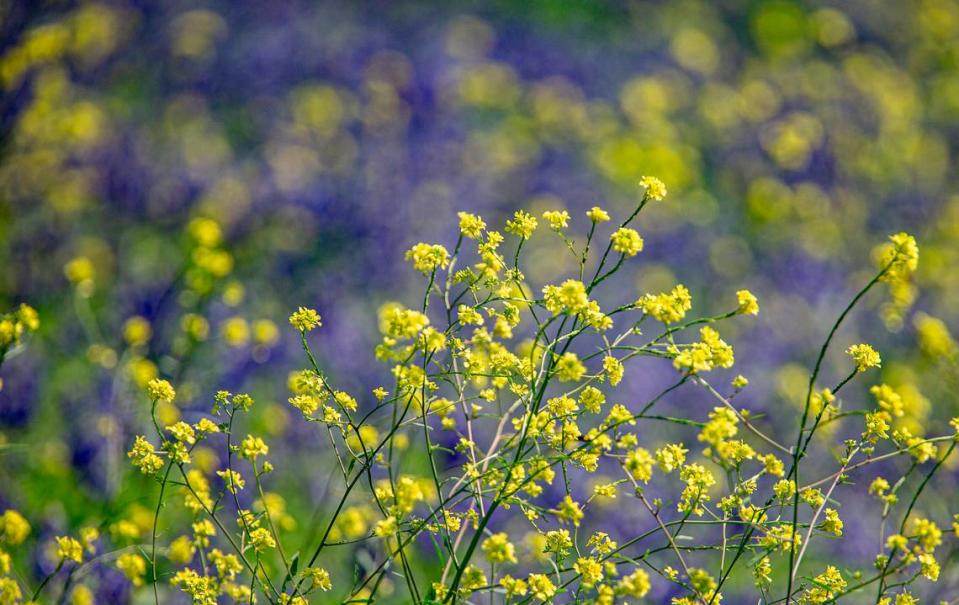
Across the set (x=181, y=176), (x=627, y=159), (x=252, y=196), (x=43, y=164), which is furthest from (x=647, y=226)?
(x=43, y=164)

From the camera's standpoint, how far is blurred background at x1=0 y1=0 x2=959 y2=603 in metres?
4.12

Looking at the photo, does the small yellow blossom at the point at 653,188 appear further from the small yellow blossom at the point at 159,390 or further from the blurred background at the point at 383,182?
the blurred background at the point at 383,182

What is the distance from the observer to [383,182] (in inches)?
232

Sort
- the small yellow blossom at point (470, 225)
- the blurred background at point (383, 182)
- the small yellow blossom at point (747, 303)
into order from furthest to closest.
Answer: the blurred background at point (383, 182) → the small yellow blossom at point (470, 225) → the small yellow blossom at point (747, 303)

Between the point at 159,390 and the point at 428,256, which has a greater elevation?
the point at 428,256

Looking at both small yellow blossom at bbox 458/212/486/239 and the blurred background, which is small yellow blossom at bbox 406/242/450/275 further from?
the blurred background

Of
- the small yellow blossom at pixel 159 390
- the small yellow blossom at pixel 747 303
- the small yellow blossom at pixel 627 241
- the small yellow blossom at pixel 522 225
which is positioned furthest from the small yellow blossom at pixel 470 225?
the small yellow blossom at pixel 159 390

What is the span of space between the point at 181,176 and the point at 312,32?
7.60ft

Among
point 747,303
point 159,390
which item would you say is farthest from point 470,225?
point 159,390

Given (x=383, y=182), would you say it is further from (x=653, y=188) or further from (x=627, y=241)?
(x=627, y=241)

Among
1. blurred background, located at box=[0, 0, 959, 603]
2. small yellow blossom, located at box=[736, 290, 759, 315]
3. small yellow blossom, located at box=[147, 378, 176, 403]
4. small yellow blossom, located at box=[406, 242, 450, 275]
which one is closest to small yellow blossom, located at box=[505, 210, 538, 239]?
small yellow blossom, located at box=[406, 242, 450, 275]

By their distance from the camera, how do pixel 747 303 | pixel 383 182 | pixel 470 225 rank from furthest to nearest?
pixel 383 182 < pixel 470 225 < pixel 747 303

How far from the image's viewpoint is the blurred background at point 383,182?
412 centimetres

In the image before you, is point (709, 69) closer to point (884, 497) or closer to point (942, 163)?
point (942, 163)
